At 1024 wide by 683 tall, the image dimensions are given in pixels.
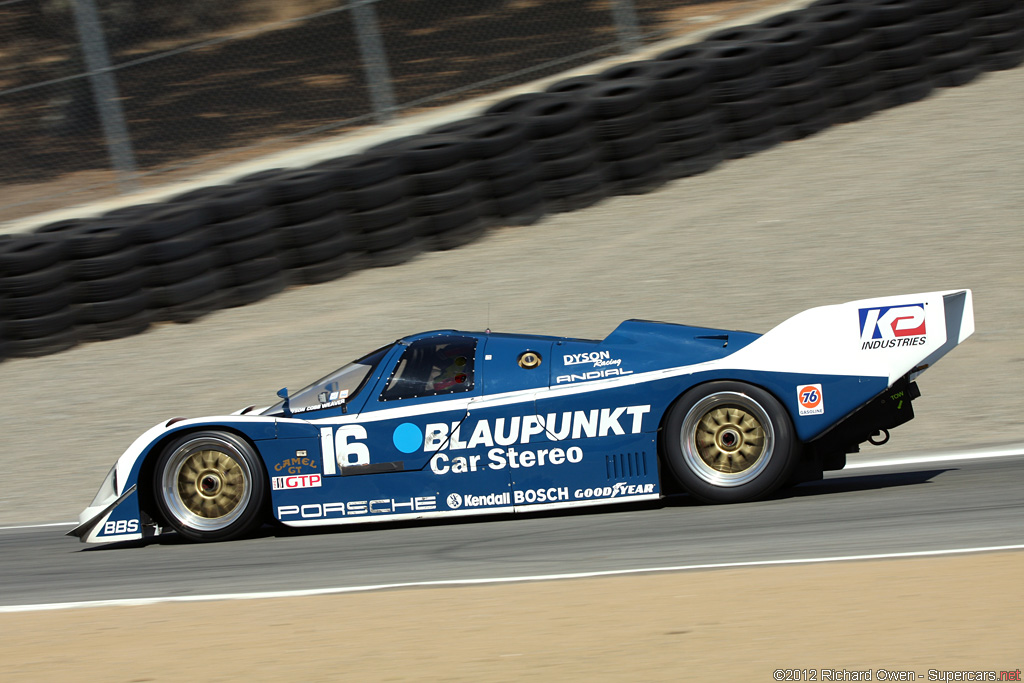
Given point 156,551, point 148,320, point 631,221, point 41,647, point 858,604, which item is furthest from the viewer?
point 631,221

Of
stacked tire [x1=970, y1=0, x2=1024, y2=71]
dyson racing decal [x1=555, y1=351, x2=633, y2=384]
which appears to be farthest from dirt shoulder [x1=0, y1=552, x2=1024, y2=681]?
stacked tire [x1=970, y1=0, x2=1024, y2=71]

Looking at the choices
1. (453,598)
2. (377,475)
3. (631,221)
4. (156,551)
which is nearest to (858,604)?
(453,598)

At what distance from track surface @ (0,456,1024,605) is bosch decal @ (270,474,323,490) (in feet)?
1.14

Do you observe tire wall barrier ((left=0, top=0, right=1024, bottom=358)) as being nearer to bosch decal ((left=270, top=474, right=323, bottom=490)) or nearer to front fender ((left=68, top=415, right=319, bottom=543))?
front fender ((left=68, top=415, right=319, bottom=543))

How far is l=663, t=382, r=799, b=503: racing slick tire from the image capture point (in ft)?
21.7

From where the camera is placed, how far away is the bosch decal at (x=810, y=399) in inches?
259

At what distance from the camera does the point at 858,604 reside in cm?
466

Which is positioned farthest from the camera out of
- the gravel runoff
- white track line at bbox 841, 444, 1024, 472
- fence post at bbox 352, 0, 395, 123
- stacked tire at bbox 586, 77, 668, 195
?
fence post at bbox 352, 0, 395, 123

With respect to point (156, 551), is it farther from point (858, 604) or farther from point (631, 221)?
point (631, 221)

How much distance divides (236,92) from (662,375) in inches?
342

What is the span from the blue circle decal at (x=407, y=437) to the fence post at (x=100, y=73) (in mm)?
7613

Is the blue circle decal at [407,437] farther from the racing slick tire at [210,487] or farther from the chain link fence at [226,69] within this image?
the chain link fence at [226,69]

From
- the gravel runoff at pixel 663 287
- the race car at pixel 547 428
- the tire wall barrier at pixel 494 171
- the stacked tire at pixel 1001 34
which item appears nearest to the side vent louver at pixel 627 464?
the race car at pixel 547 428

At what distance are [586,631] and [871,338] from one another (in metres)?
2.84
